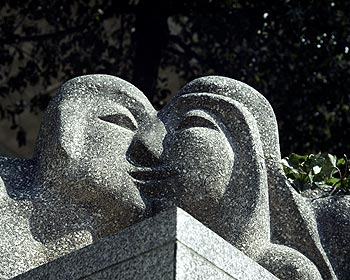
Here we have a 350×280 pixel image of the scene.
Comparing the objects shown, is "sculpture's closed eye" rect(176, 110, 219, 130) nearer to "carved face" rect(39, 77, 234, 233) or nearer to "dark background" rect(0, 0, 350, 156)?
"carved face" rect(39, 77, 234, 233)

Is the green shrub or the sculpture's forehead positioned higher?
the sculpture's forehead

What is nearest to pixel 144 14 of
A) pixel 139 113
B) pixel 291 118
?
pixel 291 118

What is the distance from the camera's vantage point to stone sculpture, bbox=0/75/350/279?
4.39 metres

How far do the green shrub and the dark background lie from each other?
4.78 m

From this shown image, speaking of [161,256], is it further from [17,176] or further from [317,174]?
[317,174]

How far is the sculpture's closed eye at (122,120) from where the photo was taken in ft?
15.3

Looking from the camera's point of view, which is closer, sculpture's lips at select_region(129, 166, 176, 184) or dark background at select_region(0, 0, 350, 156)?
sculpture's lips at select_region(129, 166, 176, 184)

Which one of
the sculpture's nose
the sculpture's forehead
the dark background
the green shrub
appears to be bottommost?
the dark background

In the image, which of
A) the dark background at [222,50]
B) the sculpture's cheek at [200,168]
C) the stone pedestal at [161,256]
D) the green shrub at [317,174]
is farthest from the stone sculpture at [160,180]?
the dark background at [222,50]

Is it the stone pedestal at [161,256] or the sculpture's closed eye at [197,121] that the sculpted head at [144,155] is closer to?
the sculpture's closed eye at [197,121]

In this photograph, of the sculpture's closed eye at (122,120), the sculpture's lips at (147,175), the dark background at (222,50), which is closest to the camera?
the sculpture's lips at (147,175)

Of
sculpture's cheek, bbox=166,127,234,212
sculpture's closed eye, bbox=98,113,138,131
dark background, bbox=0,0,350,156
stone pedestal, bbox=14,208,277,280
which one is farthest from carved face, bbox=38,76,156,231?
dark background, bbox=0,0,350,156

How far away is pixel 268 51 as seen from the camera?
10500 mm

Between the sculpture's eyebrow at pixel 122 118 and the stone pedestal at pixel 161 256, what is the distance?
884 millimetres
